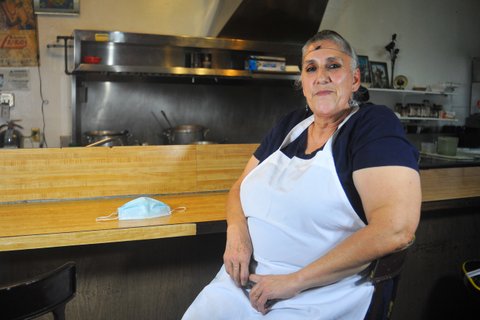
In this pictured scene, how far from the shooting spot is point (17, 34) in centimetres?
433

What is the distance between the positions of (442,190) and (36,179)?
2056mm

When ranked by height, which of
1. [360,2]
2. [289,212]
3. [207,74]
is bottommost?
[289,212]

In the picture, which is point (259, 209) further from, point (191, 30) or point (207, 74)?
point (191, 30)

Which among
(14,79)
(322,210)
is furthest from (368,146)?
(14,79)

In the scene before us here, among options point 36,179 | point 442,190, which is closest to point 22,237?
point 36,179

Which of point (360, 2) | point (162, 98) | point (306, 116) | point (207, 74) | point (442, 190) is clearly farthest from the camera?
point (360, 2)

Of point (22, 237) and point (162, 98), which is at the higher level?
point (162, 98)

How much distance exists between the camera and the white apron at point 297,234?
1.32 meters

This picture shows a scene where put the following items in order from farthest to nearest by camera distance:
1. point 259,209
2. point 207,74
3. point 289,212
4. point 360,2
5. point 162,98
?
point 360,2, point 162,98, point 207,74, point 259,209, point 289,212

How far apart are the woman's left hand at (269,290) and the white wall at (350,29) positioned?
11.6ft

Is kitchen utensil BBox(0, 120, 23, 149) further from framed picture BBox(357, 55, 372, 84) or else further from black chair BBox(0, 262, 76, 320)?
framed picture BBox(357, 55, 372, 84)

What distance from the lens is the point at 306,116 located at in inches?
69.5

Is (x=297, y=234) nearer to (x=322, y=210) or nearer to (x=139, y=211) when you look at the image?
(x=322, y=210)

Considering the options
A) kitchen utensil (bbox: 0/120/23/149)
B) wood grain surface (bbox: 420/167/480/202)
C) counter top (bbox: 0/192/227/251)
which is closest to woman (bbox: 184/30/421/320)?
counter top (bbox: 0/192/227/251)
